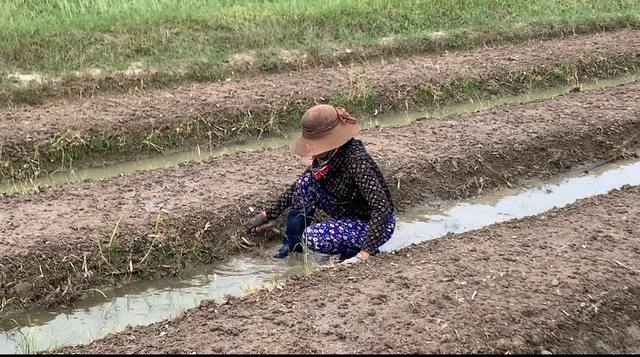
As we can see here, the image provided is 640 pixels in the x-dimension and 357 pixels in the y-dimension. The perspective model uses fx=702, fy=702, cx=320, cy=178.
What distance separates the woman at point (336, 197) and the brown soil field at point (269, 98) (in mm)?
2544

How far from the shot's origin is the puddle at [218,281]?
422 cm

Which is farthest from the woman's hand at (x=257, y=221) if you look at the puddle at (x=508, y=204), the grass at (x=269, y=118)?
the grass at (x=269, y=118)

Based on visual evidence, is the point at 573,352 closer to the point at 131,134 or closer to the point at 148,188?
the point at 148,188

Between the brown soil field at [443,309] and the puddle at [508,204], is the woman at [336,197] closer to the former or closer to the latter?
the brown soil field at [443,309]

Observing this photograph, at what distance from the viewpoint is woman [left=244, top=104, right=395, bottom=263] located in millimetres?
4320

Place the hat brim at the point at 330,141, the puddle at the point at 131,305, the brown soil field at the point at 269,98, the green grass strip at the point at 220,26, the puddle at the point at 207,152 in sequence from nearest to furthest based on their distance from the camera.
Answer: the puddle at the point at 131,305 < the hat brim at the point at 330,141 < the puddle at the point at 207,152 < the brown soil field at the point at 269,98 < the green grass strip at the point at 220,26

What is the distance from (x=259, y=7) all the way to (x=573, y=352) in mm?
7787

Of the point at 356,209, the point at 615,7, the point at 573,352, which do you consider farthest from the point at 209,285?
the point at 615,7

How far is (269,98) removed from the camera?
778 centimetres

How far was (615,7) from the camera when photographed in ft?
39.4

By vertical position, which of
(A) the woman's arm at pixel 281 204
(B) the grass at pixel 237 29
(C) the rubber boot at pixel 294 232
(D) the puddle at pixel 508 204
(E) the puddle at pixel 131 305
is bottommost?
(D) the puddle at pixel 508 204

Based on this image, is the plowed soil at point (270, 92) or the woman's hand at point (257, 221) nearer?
the woman's hand at point (257, 221)

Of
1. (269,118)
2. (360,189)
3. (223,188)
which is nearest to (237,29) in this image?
(269,118)

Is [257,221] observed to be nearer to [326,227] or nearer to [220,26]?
[326,227]
